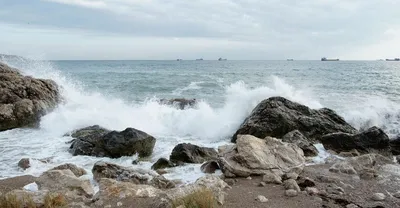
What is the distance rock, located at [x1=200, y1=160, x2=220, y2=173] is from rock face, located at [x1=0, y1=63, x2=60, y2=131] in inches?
348

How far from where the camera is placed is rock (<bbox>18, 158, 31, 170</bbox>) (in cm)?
902

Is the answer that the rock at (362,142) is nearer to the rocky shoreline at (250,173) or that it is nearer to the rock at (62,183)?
the rocky shoreline at (250,173)

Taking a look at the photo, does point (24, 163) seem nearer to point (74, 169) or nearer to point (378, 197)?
point (74, 169)

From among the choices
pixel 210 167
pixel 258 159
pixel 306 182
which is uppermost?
pixel 258 159

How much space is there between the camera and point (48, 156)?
10.2 metres

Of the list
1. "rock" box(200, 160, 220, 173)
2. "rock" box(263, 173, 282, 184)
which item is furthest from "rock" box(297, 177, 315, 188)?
"rock" box(200, 160, 220, 173)

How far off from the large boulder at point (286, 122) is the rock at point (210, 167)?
346 centimetres

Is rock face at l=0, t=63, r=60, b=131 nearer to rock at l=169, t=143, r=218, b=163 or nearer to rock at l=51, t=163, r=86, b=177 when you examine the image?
rock at l=51, t=163, r=86, b=177

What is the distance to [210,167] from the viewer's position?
28.3 ft

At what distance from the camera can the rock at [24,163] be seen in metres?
9.02

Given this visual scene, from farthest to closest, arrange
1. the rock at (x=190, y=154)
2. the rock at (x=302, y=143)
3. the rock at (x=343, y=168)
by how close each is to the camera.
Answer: the rock at (x=302, y=143), the rock at (x=190, y=154), the rock at (x=343, y=168)

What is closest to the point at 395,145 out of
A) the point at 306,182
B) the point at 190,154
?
the point at 306,182

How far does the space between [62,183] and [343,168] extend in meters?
6.34

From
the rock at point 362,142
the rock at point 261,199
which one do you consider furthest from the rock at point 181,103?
the rock at point 261,199
